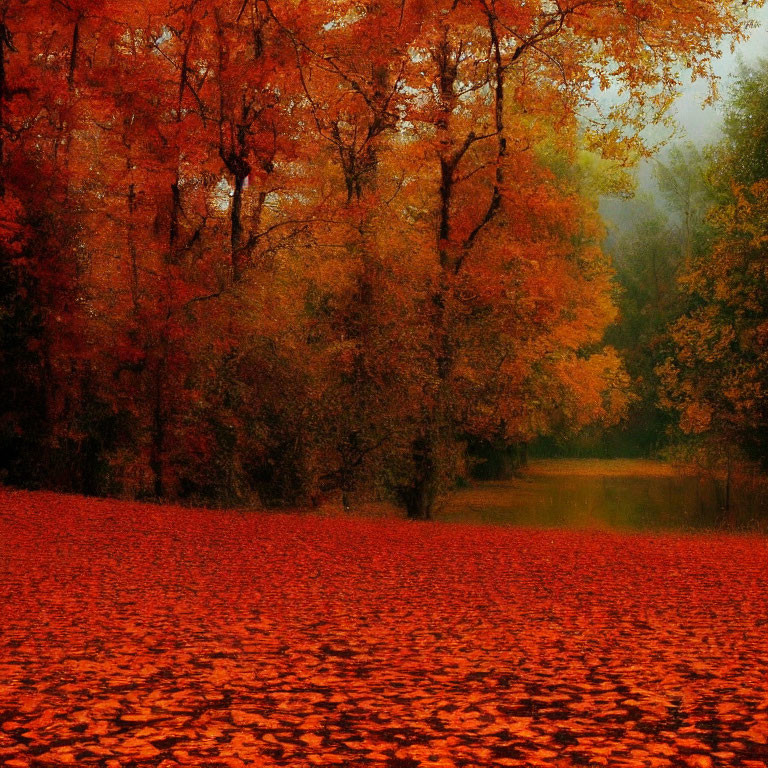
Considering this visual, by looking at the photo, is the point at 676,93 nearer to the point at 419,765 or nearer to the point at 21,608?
the point at 21,608

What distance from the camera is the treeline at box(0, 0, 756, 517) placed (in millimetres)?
15148

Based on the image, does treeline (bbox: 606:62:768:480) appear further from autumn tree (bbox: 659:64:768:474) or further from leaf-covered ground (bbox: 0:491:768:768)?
leaf-covered ground (bbox: 0:491:768:768)

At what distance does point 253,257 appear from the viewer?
16672 millimetres

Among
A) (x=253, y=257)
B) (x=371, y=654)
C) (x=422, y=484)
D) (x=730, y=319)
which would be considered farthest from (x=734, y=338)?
(x=371, y=654)

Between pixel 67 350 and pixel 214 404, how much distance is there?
2.63 meters

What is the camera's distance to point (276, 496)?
15.6m

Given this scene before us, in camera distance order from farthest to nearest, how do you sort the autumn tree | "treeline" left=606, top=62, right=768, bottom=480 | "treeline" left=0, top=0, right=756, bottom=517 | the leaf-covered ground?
"treeline" left=606, top=62, right=768, bottom=480
the autumn tree
"treeline" left=0, top=0, right=756, bottom=517
the leaf-covered ground

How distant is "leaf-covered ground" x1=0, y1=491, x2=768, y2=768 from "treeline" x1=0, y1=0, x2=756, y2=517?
4.75 metres

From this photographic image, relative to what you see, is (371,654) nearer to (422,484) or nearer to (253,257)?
(422,484)

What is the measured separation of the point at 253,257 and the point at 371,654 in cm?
1196

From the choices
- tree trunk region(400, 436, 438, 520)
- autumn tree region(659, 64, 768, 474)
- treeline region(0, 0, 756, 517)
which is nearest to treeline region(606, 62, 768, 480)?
autumn tree region(659, 64, 768, 474)

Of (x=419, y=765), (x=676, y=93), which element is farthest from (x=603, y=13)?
(x=419, y=765)

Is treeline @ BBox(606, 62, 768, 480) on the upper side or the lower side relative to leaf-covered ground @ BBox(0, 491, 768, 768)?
upper

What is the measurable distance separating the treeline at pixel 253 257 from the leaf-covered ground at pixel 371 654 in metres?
4.75
